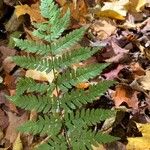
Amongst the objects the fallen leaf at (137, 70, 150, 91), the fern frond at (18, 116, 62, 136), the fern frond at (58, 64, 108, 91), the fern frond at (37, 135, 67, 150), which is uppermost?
the fern frond at (58, 64, 108, 91)

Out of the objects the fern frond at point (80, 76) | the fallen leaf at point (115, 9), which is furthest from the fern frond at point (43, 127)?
the fallen leaf at point (115, 9)

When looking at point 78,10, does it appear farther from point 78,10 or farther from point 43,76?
point 43,76

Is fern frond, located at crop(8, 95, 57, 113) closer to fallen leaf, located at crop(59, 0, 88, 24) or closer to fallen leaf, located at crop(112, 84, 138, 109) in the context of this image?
fallen leaf, located at crop(112, 84, 138, 109)

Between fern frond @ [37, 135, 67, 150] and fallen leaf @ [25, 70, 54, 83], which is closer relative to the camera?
fern frond @ [37, 135, 67, 150]

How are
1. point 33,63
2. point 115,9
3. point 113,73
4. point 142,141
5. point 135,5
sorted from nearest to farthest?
1. point 33,63
2. point 142,141
3. point 113,73
4. point 115,9
5. point 135,5

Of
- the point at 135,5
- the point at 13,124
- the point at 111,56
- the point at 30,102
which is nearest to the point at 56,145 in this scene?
the point at 30,102

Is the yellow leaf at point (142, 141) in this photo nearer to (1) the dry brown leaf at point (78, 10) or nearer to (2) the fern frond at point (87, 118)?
(2) the fern frond at point (87, 118)

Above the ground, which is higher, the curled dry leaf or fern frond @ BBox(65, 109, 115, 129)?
fern frond @ BBox(65, 109, 115, 129)

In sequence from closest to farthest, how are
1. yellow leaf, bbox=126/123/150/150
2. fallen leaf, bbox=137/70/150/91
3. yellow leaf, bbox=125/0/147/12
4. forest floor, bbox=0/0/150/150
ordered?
yellow leaf, bbox=126/123/150/150
forest floor, bbox=0/0/150/150
fallen leaf, bbox=137/70/150/91
yellow leaf, bbox=125/0/147/12

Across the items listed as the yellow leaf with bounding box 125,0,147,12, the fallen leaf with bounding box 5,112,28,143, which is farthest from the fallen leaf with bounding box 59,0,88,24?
the fallen leaf with bounding box 5,112,28,143
